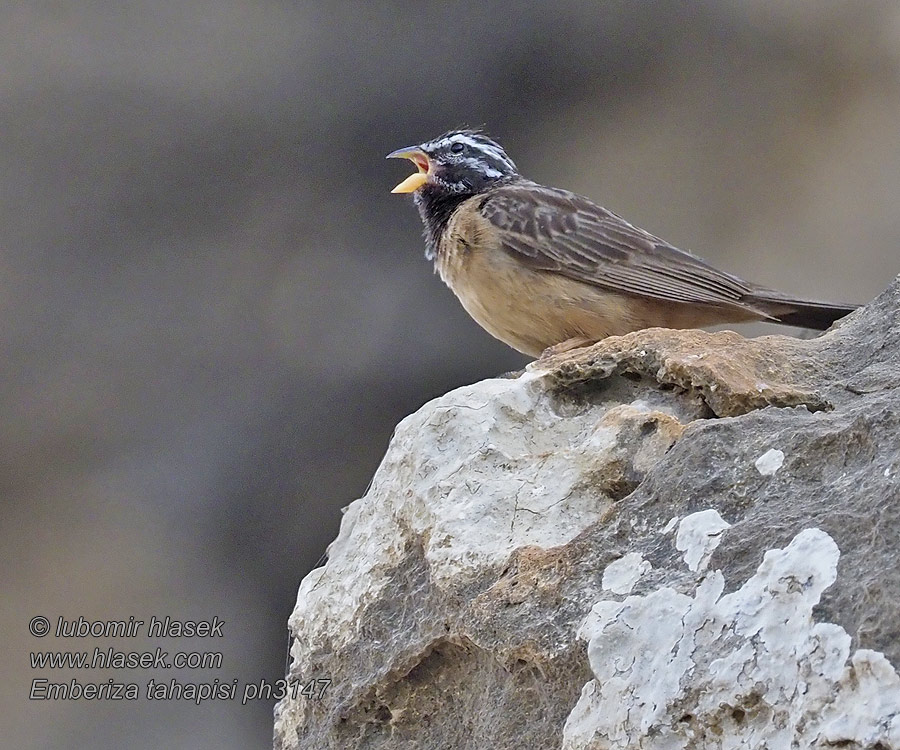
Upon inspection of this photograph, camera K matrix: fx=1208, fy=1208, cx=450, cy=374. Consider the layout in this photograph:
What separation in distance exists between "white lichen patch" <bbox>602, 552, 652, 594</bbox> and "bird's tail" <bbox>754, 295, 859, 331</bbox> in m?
2.15

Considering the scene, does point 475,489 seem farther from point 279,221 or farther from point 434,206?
point 279,221

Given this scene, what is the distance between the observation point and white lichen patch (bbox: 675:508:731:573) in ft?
7.07

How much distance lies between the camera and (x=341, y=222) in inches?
334

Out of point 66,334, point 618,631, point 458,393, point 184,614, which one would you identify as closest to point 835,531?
point 618,631

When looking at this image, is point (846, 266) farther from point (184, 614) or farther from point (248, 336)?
point (184, 614)

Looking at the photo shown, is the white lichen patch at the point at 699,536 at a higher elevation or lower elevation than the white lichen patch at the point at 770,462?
lower

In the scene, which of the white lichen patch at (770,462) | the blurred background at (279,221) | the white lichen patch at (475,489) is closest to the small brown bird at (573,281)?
the white lichen patch at (475,489)

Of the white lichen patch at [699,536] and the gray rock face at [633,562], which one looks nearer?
the gray rock face at [633,562]

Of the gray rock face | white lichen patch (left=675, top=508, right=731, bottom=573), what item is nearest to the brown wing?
the gray rock face

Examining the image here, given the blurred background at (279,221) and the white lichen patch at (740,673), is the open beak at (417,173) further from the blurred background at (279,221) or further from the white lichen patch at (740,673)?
the white lichen patch at (740,673)

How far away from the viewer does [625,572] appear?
2.26m

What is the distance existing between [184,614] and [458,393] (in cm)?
525

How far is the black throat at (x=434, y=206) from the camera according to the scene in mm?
5059

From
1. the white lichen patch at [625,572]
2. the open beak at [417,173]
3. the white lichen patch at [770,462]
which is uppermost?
the open beak at [417,173]
